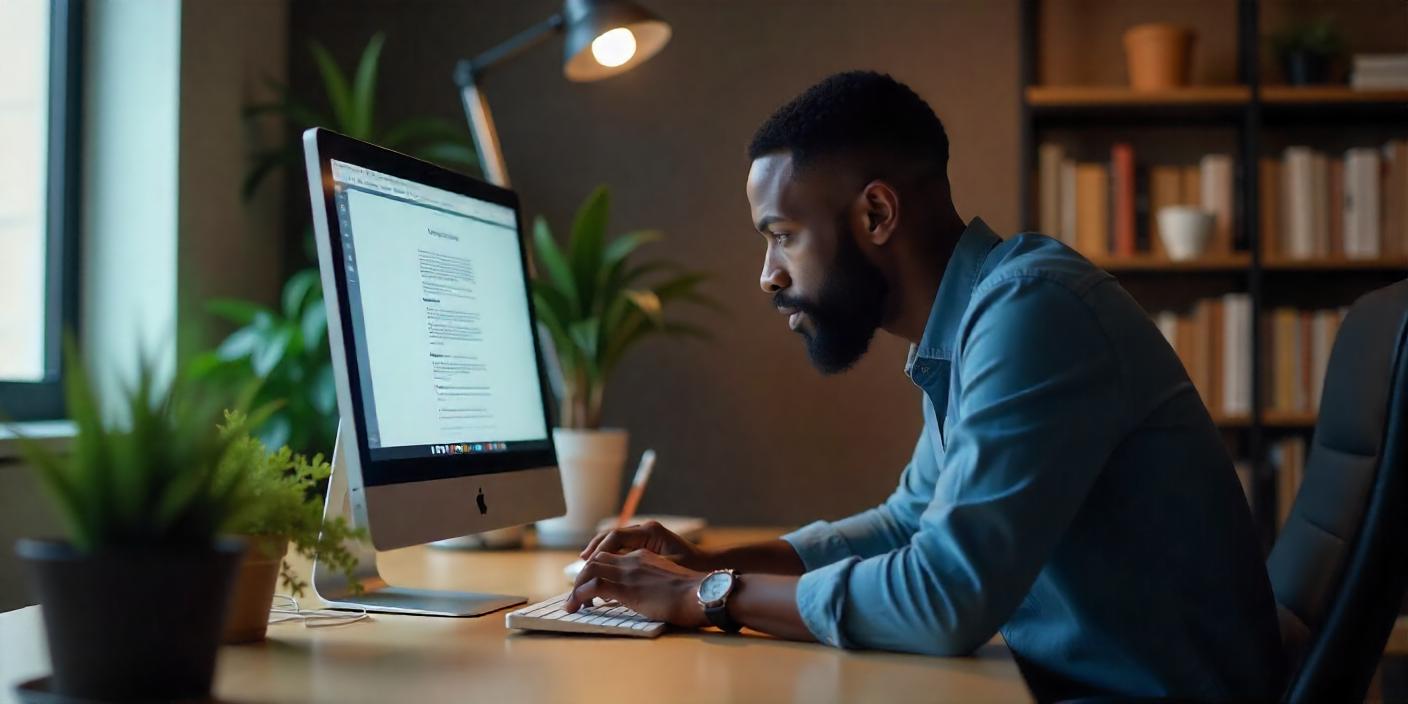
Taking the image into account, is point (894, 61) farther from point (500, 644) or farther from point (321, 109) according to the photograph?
point (500, 644)

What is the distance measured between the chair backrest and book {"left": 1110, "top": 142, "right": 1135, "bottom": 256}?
1.57 m

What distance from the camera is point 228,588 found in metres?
0.84

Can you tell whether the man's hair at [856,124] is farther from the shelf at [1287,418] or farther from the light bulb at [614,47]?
the shelf at [1287,418]

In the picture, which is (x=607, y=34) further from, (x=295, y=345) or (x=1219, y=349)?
(x=1219, y=349)

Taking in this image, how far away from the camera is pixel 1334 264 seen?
2873 mm

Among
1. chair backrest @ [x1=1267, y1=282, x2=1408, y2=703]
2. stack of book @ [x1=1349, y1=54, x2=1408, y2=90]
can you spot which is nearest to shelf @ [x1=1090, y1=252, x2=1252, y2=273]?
stack of book @ [x1=1349, y1=54, x2=1408, y2=90]

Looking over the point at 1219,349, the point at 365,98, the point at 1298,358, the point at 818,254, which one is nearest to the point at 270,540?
the point at 818,254

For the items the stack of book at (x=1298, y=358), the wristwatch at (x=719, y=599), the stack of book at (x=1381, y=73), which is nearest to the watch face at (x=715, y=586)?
the wristwatch at (x=719, y=599)

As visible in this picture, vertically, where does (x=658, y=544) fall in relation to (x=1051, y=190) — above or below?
below

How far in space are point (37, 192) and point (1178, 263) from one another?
2498 mm

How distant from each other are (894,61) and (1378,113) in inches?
47.0

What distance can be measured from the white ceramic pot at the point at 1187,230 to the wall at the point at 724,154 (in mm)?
392

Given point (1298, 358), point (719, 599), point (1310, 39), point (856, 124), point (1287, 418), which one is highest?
point (1310, 39)

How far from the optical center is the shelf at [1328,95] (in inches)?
112
